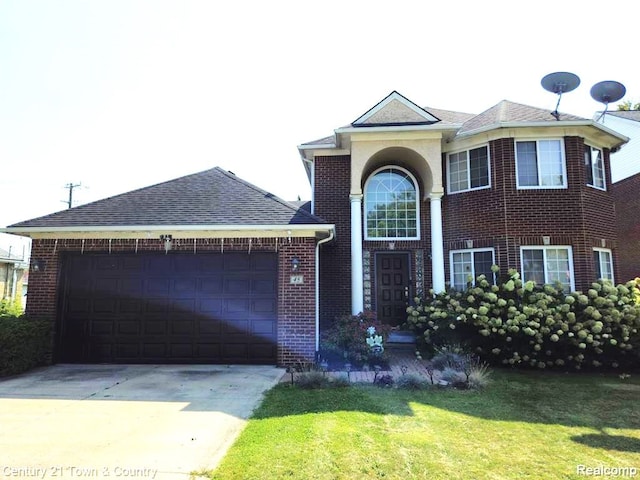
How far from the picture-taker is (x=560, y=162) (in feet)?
34.8

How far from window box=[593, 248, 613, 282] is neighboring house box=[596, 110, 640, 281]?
546 cm

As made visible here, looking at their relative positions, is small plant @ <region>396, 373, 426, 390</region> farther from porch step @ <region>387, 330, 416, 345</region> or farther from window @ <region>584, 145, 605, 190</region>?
window @ <region>584, 145, 605, 190</region>

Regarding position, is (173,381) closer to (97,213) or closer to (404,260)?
(97,213)

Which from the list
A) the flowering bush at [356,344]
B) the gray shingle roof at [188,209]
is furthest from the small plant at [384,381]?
the gray shingle roof at [188,209]

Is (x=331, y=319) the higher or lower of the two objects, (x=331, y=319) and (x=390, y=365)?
the higher

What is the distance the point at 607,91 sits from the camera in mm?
13445

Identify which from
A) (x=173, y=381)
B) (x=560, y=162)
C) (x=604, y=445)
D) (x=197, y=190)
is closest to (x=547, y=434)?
(x=604, y=445)

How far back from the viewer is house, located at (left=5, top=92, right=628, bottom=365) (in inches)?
340

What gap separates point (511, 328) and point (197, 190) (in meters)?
8.24

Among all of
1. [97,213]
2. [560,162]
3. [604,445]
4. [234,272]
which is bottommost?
[604,445]

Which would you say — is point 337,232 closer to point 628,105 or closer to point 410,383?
point 410,383

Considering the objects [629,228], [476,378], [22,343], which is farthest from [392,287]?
[629,228]

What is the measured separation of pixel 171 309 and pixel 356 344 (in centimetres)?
424

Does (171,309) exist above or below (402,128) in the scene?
below
